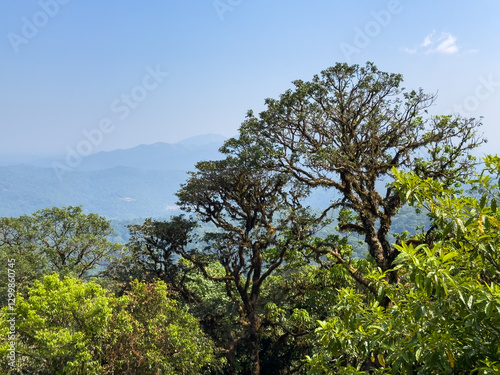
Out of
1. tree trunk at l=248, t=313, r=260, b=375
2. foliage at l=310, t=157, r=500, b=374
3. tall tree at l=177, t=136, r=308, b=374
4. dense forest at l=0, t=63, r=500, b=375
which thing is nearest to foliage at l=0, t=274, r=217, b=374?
Answer: dense forest at l=0, t=63, r=500, b=375

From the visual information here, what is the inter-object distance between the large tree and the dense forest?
0.17 ft

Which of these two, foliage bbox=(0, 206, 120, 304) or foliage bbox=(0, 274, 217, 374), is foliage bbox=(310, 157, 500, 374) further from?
foliage bbox=(0, 206, 120, 304)

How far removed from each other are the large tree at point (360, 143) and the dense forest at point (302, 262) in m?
0.05

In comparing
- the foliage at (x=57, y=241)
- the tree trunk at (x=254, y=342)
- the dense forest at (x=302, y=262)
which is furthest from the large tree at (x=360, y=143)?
the foliage at (x=57, y=241)

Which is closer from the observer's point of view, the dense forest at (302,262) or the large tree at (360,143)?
the dense forest at (302,262)

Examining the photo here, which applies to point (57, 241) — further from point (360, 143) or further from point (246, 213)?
point (360, 143)

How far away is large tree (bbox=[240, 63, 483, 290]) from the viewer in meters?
10.7

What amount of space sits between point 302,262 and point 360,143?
15.1 feet

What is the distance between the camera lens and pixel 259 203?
14.1 metres

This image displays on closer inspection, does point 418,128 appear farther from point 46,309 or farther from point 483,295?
point 46,309

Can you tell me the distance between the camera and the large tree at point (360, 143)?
1068 cm

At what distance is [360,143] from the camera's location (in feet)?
38.3

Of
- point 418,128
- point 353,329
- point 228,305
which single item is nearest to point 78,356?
point 353,329

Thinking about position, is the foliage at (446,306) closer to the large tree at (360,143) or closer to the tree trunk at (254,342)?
the large tree at (360,143)
